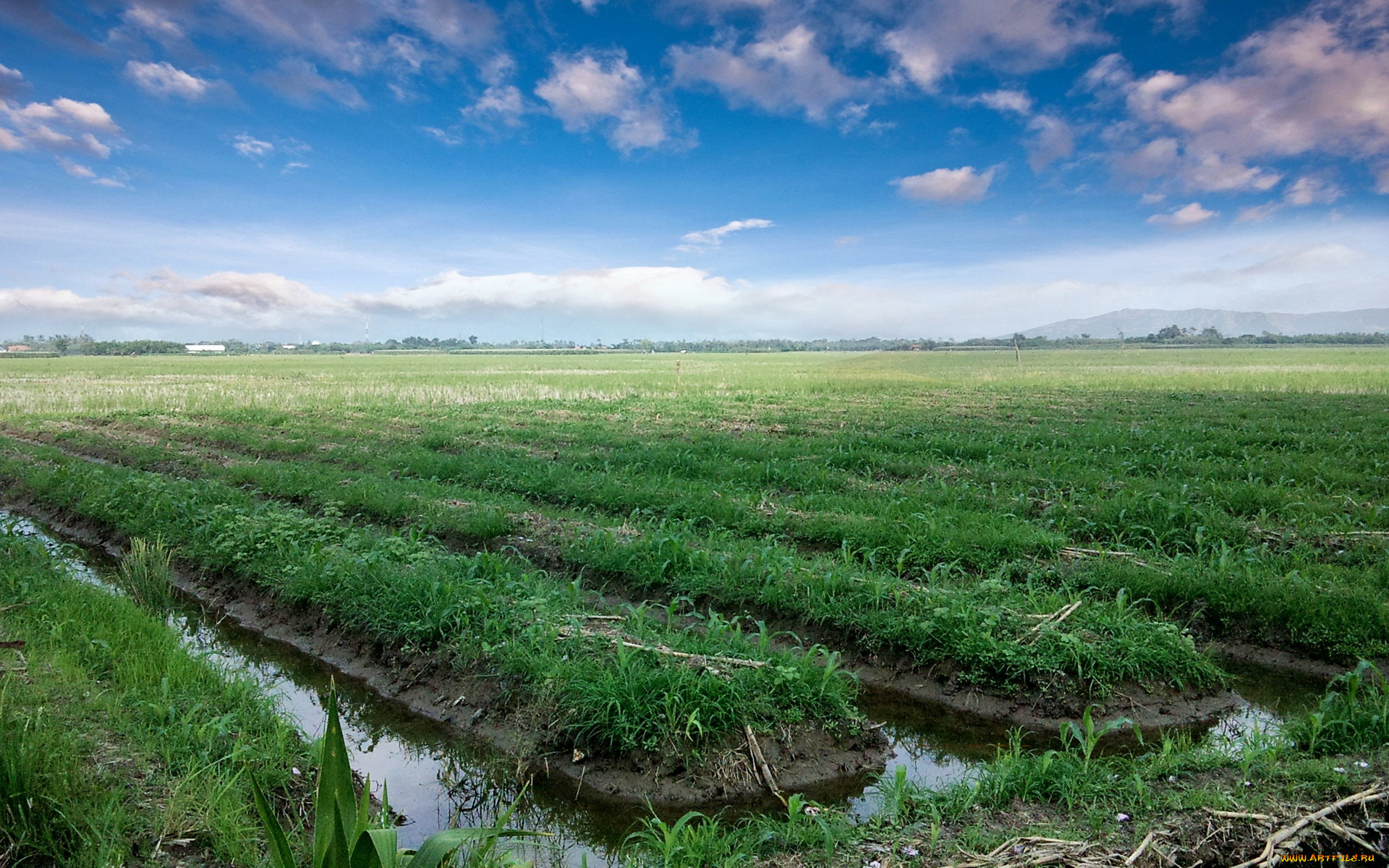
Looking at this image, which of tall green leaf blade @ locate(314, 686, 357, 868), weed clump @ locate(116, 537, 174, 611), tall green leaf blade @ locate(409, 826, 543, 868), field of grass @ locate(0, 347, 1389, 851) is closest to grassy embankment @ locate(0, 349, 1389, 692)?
field of grass @ locate(0, 347, 1389, 851)

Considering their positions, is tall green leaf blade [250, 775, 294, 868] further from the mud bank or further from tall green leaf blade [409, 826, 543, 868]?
the mud bank

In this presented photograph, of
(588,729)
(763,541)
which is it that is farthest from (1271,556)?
(588,729)

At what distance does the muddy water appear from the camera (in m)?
4.29

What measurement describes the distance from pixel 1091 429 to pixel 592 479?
38.1 ft

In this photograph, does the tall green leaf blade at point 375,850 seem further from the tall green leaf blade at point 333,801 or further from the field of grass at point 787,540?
the field of grass at point 787,540

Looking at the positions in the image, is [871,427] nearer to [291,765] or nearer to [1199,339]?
[291,765]

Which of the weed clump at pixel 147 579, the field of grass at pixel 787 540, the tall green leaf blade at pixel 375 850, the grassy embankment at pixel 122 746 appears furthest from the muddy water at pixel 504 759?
the weed clump at pixel 147 579

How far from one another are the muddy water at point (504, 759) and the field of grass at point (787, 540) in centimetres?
41

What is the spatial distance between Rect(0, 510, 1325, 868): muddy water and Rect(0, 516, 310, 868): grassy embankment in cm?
52

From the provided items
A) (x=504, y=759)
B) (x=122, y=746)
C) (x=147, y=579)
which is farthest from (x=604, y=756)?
(x=147, y=579)

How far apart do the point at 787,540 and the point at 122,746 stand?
6.48m

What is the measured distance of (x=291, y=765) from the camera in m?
4.32

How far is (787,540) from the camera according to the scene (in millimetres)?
8805

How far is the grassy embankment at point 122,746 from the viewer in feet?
A: 11.0
